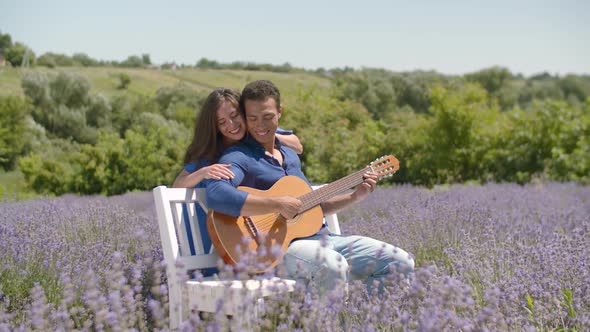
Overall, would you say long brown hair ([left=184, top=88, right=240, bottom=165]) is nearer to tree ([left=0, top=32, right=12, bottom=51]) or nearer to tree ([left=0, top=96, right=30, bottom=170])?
tree ([left=0, top=96, right=30, bottom=170])

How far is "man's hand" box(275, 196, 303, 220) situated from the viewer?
278 centimetres

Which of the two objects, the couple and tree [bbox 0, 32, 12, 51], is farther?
tree [bbox 0, 32, 12, 51]

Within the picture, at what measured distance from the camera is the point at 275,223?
9.46ft

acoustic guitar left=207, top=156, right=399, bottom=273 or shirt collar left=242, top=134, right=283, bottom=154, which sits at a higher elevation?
shirt collar left=242, top=134, right=283, bottom=154

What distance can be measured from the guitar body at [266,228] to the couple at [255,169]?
0.06 metres

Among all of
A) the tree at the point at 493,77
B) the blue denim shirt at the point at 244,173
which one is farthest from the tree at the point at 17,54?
the tree at the point at 493,77

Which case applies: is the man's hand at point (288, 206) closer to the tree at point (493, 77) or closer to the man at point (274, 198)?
the man at point (274, 198)

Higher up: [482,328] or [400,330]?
[482,328]

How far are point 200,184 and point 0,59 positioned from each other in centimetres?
3061

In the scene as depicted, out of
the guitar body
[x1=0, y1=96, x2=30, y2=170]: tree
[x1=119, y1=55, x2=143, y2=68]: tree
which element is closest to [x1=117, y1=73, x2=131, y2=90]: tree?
[x1=119, y1=55, x2=143, y2=68]: tree

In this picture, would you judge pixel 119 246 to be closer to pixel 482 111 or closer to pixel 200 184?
pixel 200 184

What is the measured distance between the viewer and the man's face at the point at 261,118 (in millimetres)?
2980

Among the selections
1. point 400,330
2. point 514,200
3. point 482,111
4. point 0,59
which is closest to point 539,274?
point 400,330

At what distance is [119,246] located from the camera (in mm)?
3691
